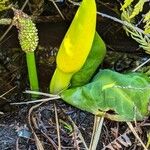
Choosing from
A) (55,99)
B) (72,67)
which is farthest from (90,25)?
(55,99)

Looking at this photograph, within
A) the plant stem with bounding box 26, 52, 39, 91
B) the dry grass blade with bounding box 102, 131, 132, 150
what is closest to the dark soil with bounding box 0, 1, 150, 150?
the plant stem with bounding box 26, 52, 39, 91

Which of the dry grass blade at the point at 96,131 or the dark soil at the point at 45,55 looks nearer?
the dry grass blade at the point at 96,131

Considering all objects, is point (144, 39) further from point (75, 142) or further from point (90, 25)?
point (75, 142)

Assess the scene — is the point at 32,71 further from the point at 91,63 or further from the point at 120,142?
the point at 120,142

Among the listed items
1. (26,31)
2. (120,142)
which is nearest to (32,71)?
(26,31)

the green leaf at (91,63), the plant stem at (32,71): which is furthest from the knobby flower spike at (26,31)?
the green leaf at (91,63)

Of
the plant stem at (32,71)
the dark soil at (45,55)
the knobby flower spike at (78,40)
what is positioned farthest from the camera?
A: the dark soil at (45,55)

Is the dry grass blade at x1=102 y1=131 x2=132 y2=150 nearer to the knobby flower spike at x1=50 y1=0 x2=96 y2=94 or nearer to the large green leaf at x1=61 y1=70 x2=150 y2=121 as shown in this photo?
the large green leaf at x1=61 y1=70 x2=150 y2=121

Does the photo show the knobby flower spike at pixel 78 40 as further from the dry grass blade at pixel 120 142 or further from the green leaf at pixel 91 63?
the dry grass blade at pixel 120 142
